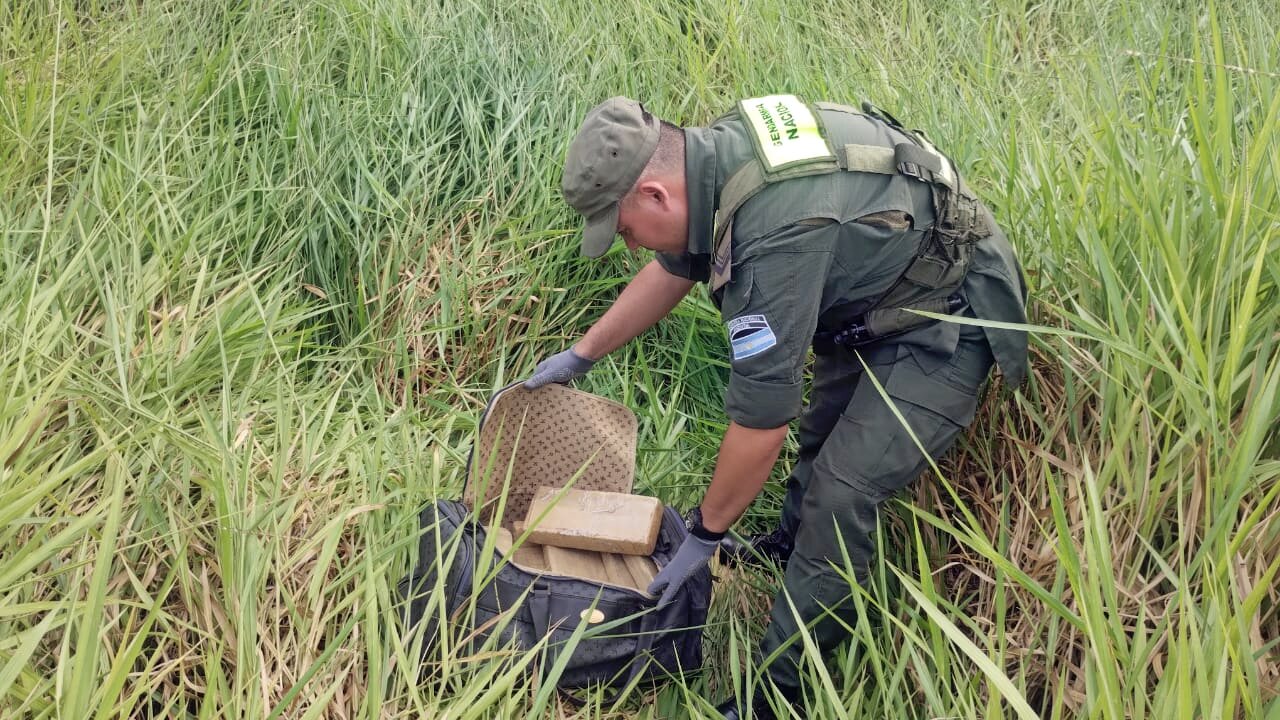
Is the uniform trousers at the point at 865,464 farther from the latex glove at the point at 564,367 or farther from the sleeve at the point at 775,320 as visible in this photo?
the latex glove at the point at 564,367

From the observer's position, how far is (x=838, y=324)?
2.33 meters

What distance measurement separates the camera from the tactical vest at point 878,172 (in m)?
2.06

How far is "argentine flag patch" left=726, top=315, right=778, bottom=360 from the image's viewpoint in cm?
200

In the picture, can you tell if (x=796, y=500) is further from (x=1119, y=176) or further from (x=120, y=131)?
(x=120, y=131)

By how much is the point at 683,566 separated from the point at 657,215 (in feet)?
2.79

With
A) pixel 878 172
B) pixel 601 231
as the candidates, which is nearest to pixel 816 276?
pixel 878 172

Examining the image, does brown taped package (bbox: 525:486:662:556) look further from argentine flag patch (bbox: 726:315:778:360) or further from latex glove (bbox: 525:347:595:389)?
argentine flag patch (bbox: 726:315:778:360)

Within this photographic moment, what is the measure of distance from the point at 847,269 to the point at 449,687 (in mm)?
1271

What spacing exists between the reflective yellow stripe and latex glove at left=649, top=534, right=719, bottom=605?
0.92m

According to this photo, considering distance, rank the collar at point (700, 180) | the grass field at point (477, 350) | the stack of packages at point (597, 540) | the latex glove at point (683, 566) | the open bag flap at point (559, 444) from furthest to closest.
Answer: the open bag flap at point (559, 444) < the stack of packages at point (597, 540) < the latex glove at point (683, 566) < the collar at point (700, 180) < the grass field at point (477, 350)

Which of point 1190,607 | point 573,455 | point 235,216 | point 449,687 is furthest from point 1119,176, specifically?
point 235,216

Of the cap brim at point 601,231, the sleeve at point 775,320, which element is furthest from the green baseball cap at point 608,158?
the sleeve at point 775,320

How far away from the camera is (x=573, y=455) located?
8.74 feet

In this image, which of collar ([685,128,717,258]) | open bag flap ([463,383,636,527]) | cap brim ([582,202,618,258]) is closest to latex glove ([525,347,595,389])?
open bag flap ([463,383,636,527])
